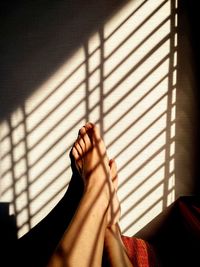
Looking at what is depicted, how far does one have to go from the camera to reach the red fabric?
39.6 inches

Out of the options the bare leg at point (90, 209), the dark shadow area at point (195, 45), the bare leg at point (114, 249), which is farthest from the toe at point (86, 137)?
the dark shadow area at point (195, 45)

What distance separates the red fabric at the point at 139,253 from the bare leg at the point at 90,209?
13 cm

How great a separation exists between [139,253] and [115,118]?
2.01 ft

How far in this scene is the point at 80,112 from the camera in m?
1.23

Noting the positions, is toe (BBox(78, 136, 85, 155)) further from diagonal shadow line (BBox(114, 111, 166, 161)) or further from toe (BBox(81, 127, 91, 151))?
diagonal shadow line (BBox(114, 111, 166, 161))

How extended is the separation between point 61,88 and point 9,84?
256mm

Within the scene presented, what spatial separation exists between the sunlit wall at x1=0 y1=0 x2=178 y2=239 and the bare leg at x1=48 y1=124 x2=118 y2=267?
0.32 ft

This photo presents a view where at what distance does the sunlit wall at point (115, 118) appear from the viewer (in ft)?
3.88

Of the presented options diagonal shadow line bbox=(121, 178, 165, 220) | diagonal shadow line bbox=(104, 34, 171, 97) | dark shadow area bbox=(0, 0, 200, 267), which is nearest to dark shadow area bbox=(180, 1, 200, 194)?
dark shadow area bbox=(0, 0, 200, 267)

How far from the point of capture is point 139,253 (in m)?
1.06

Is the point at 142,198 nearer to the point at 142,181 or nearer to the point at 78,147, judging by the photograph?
the point at 142,181

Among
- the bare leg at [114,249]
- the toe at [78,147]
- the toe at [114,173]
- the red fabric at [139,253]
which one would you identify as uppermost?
the toe at [78,147]

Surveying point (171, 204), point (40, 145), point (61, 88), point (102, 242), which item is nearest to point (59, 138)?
point (40, 145)

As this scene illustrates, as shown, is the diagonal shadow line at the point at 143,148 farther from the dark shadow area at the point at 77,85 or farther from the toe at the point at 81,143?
the toe at the point at 81,143
